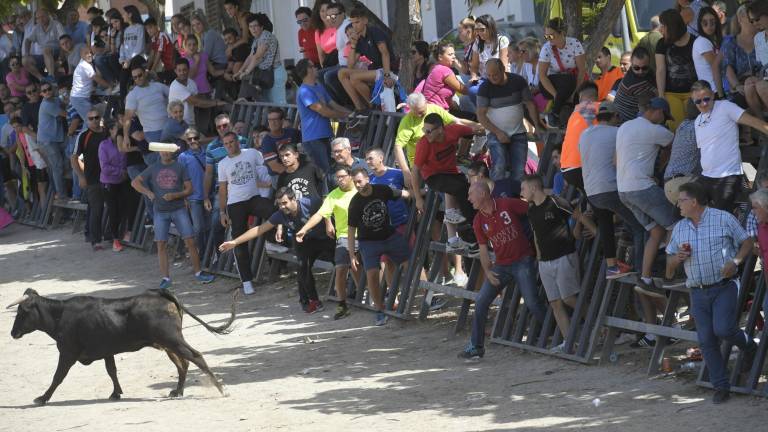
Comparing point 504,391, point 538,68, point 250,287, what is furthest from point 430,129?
point 250,287

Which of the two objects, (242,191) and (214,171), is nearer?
(242,191)

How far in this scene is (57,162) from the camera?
24.3 m

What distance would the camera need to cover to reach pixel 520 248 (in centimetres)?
1300

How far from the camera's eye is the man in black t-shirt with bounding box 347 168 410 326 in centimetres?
1482

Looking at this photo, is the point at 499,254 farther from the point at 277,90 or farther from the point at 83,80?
the point at 83,80

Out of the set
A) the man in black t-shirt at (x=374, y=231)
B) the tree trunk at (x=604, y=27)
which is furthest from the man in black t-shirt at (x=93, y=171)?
the tree trunk at (x=604, y=27)

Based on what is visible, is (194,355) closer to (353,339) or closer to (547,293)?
(353,339)

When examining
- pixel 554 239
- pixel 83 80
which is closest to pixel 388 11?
pixel 83 80

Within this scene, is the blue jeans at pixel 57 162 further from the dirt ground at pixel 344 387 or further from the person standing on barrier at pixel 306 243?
the person standing on barrier at pixel 306 243

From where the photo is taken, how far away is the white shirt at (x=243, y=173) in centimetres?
1748

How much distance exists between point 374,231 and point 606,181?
3.42m

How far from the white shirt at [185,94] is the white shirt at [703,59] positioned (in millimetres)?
9379

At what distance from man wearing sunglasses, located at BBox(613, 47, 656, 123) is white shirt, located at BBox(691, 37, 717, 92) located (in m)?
0.47

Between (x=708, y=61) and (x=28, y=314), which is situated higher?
(x=708, y=61)
